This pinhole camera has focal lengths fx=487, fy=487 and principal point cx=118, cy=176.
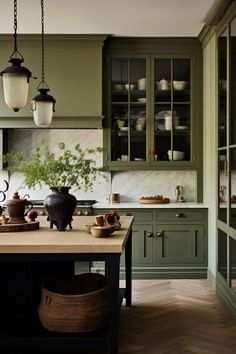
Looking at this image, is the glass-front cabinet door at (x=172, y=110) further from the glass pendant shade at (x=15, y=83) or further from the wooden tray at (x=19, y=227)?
the glass pendant shade at (x=15, y=83)

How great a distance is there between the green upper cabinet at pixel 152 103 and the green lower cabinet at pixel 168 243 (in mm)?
616

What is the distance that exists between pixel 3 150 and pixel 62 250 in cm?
336

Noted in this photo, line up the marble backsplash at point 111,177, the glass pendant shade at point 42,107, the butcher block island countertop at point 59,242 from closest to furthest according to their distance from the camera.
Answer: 1. the butcher block island countertop at point 59,242
2. the glass pendant shade at point 42,107
3. the marble backsplash at point 111,177

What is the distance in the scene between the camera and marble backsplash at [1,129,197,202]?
608cm

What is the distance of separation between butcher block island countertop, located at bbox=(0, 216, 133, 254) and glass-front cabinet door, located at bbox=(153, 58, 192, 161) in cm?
272

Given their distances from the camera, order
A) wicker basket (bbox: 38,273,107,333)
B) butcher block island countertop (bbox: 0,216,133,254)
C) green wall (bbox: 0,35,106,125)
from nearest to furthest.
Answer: butcher block island countertop (bbox: 0,216,133,254) → wicker basket (bbox: 38,273,107,333) → green wall (bbox: 0,35,106,125)

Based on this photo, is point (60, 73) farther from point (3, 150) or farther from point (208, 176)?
point (208, 176)

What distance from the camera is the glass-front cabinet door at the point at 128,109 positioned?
5.80 m

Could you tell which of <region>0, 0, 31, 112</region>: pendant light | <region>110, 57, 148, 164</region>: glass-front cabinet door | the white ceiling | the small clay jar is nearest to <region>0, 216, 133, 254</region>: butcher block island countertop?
the small clay jar

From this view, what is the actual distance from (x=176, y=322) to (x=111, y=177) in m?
2.44

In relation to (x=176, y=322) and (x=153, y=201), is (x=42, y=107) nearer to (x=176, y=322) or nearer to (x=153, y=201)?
(x=176, y=322)

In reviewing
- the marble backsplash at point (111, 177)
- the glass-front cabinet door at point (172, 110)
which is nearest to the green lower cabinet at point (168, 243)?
the marble backsplash at point (111, 177)

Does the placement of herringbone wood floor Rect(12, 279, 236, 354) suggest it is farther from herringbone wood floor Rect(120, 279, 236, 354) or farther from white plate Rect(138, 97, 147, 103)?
white plate Rect(138, 97, 147, 103)

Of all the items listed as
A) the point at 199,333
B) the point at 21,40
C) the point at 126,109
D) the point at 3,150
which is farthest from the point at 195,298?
the point at 21,40
